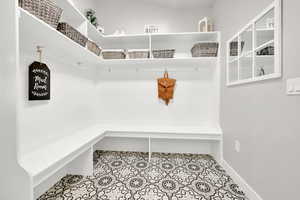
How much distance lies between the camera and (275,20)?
3.51 ft

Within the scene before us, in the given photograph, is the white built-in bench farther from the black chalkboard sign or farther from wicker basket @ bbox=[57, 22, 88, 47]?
wicker basket @ bbox=[57, 22, 88, 47]

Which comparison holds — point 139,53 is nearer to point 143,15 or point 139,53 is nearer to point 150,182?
point 143,15

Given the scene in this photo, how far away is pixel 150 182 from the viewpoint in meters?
1.66

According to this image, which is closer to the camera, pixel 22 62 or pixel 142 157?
pixel 22 62

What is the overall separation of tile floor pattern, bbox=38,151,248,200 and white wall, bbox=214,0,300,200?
0.29 m

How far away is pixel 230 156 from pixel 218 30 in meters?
1.75

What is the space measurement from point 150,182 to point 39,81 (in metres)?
1.53

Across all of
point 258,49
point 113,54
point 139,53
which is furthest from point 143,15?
point 258,49

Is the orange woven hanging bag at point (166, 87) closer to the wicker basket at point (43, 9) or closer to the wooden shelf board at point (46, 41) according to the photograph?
the wooden shelf board at point (46, 41)

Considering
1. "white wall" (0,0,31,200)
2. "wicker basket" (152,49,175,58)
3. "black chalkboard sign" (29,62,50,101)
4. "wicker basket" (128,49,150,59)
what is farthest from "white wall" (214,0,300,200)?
"black chalkboard sign" (29,62,50,101)

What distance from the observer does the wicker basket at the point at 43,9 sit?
1.02m

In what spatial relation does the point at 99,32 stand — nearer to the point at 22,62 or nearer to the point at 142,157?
the point at 22,62

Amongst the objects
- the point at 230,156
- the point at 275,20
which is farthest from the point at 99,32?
the point at 230,156

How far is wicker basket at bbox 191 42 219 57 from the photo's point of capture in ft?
6.93
